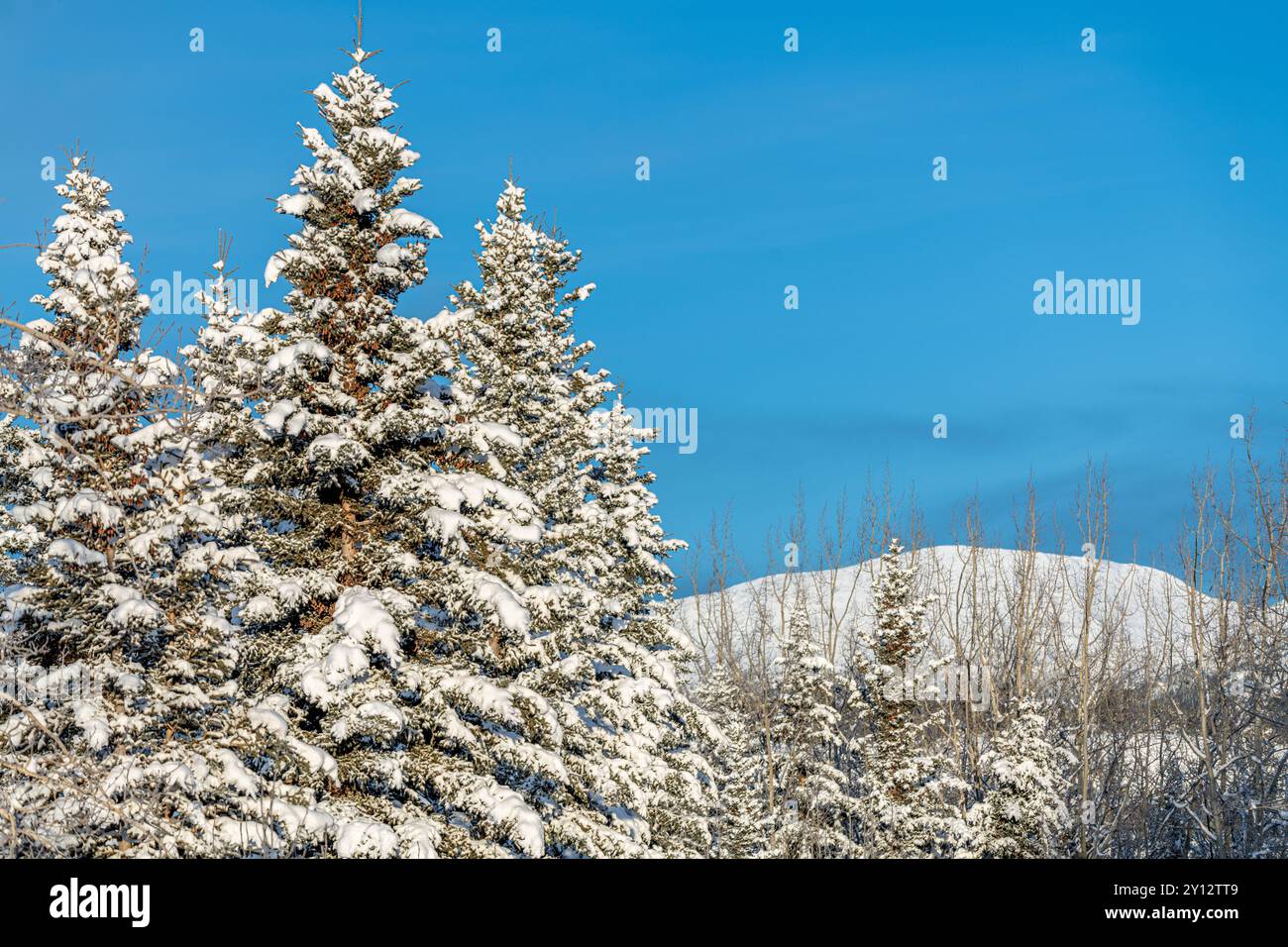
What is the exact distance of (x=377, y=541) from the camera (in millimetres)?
16125

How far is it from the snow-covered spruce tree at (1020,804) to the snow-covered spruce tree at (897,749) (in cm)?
82

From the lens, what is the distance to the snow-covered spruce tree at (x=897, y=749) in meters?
32.6

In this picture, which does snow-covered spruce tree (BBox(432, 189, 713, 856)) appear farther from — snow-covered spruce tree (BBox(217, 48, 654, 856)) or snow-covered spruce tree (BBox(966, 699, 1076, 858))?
snow-covered spruce tree (BBox(966, 699, 1076, 858))

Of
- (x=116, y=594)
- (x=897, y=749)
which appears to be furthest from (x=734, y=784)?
(x=116, y=594)

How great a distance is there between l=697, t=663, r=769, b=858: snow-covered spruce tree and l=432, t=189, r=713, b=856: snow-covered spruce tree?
21.0 ft

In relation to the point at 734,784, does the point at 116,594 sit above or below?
above

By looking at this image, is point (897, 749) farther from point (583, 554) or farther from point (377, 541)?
point (377, 541)

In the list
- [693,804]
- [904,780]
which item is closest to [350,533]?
[693,804]

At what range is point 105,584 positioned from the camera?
18078 mm

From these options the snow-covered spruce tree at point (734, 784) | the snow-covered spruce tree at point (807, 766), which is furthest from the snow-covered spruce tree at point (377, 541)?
the snow-covered spruce tree at point (807, 766)

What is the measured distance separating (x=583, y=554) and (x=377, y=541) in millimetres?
7273

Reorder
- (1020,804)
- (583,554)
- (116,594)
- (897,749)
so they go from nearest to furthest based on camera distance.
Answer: (116,594)
(583,554)
(1020,804)
(897,749)

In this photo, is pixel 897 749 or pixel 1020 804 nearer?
pixel 1020 804
